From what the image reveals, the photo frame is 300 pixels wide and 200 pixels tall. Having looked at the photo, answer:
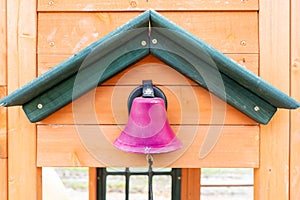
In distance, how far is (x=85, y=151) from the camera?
4.19ft

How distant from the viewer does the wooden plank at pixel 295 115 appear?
129 centimetres

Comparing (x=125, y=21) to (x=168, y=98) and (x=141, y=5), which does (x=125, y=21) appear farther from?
(x=168, y=98)

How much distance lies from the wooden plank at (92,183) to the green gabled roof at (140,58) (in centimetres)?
81

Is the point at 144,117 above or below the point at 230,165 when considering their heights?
above

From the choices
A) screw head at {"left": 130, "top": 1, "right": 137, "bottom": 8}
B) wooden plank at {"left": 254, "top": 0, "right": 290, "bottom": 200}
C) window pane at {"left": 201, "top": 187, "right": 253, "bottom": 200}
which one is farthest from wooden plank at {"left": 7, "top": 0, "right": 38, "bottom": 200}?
window pane at {"left": 201, "top": 187, "right": 253, "bottom": 200}

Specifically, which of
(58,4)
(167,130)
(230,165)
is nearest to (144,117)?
(167,130)

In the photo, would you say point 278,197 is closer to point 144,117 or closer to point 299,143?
point 299,143

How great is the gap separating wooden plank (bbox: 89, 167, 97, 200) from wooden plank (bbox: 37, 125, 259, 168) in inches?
28.9

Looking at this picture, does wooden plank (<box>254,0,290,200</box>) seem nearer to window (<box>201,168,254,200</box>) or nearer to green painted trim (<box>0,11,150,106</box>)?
green painted trim (<box>0,11,150,106</box>)

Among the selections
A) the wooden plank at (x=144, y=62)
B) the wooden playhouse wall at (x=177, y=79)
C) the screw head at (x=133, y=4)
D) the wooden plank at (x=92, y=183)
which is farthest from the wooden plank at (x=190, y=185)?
the screw head at (x=133, y=4)

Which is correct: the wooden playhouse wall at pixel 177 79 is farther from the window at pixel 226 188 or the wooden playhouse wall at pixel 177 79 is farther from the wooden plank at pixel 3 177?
the window at pixel 226 188

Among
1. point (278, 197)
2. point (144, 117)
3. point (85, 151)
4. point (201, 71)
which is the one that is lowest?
point (278, 197)

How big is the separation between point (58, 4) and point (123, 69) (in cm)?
28

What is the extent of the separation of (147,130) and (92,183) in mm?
945
